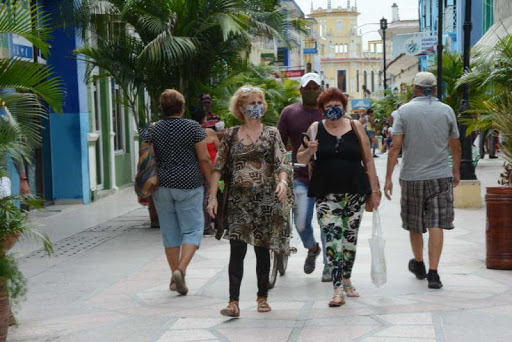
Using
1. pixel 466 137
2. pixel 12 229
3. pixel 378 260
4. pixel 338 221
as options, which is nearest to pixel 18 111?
pixel 12 229

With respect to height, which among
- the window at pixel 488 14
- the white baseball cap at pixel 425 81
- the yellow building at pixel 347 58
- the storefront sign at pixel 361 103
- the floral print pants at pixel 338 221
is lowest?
the floral print pants at pixel 338 221

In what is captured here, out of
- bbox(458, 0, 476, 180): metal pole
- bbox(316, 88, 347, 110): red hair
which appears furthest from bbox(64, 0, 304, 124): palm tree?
bbox(316, 88, 347, 110): red hair

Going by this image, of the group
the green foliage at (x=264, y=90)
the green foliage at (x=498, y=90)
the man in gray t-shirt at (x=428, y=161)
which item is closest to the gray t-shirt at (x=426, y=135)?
the man in gray t-shirt at (x=428, y=161)

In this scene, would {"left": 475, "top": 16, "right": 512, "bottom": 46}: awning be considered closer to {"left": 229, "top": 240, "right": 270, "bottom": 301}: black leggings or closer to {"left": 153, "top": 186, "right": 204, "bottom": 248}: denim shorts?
{"left": 153, "top": 186, "right": 204, "bottom": 248}: denim shorts

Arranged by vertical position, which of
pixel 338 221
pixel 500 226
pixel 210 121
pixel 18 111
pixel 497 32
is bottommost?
pixel 500 226

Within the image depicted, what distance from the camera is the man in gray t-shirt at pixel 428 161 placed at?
316 inches

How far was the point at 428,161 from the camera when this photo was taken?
804 centimetres

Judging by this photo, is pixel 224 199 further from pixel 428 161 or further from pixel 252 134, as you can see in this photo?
pixel 428 161

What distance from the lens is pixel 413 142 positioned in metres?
8.06

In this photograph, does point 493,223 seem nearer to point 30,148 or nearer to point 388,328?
point 388,328

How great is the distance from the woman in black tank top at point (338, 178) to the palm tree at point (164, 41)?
232 inches

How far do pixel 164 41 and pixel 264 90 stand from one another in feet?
39.7

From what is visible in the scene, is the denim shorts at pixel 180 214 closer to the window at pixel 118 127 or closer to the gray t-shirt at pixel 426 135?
the gray t-shirt at pixel 426 135

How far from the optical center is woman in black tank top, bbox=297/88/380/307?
736cm
